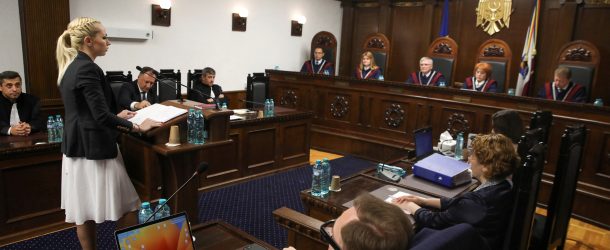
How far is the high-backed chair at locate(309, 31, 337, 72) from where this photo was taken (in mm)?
6754

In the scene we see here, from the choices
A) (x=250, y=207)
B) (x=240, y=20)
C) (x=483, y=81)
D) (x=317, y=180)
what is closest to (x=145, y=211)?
(x=317, y=180)

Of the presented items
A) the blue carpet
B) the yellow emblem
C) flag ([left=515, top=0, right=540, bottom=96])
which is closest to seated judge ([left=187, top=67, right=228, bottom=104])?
the blue carpet

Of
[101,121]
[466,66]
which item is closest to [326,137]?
[466,66]

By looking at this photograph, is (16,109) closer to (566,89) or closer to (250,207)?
(250,207)

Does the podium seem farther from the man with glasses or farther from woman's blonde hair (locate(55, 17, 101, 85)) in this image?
the man with glasses

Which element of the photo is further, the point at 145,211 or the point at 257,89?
the point at 257,89

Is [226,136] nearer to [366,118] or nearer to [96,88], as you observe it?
[96,88]

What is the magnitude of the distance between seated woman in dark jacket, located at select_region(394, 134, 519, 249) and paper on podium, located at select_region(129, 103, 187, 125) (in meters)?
1.17

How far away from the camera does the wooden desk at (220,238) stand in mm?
1522

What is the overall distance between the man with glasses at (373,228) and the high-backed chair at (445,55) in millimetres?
5061

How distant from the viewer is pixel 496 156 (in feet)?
5.76

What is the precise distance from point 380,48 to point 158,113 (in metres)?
4.87

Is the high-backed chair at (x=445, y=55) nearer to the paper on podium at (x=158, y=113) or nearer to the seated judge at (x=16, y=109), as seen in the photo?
the paper on podium at (x=158, y=113)

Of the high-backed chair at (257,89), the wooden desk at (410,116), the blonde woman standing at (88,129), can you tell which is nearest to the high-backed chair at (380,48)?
the wooden desk at (410,116)
